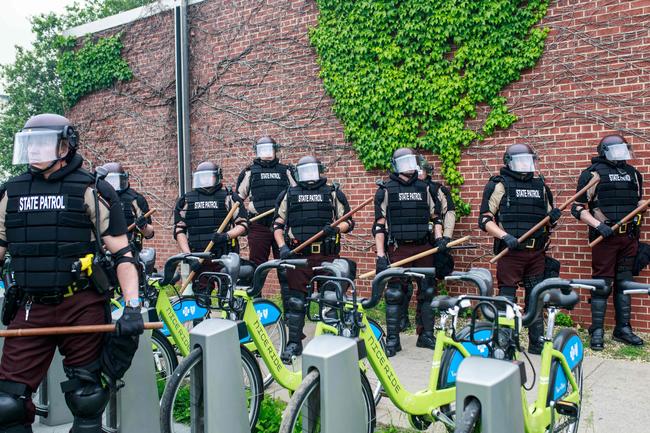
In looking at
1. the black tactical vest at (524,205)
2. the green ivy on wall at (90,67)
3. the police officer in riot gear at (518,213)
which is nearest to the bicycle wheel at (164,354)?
the police officer in riot gear at (518,213)

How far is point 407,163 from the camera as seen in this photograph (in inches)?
259

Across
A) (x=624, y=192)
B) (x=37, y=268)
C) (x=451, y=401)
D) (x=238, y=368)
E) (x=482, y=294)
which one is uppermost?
(x=624, y=192)

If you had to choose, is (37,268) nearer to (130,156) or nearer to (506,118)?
(506,118)

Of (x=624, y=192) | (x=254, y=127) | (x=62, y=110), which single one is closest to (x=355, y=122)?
(x=254, y=127)

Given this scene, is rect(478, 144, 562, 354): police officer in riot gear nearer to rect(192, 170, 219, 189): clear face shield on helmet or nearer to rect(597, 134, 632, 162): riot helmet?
rect(597, 134, 632, 162): riot helmet

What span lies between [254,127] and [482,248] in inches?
166

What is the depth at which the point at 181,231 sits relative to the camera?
705 cm

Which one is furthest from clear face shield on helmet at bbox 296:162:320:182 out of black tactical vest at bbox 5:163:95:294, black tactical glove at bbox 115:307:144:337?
black tactical glove at bbox 115:307:144:337

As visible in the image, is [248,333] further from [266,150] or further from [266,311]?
[266,150]

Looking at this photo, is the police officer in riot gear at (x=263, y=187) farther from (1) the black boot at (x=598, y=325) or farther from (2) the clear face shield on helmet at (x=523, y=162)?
(1) the black boot at (x=598, y=325)

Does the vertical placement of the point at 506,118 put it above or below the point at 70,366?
above

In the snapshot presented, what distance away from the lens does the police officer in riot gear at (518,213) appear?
247 inches

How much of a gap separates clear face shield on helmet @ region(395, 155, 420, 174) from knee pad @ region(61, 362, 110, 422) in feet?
13.1

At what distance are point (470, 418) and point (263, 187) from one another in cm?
545
